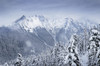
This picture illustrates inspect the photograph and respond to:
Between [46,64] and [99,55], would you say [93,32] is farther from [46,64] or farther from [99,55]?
[46,64]

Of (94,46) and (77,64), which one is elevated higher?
(94,46)

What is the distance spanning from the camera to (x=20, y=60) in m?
53.0

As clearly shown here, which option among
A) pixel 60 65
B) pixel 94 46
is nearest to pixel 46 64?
pixel 60 65

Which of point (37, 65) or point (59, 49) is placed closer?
point (59, 49)

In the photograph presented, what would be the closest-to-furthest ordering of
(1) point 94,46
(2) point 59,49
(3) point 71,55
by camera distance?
(3) point 71,55
(1) point 94,46
(2) point 59,49

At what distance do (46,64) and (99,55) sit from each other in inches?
3502

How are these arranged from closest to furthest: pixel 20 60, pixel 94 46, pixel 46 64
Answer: pixel 94 46 < pixel 20 60 < pixel 46 64

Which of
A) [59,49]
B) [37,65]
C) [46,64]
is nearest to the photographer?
[59,49]

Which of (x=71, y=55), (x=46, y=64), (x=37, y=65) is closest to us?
(x=71, y=55)

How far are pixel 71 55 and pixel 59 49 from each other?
143 feet

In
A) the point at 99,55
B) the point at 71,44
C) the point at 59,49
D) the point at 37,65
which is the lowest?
the point at 37,65

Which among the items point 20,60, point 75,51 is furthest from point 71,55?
point 20,60

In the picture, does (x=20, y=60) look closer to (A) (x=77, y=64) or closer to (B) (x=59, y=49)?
(A) (x=77, y=64)

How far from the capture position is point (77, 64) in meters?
37.7
